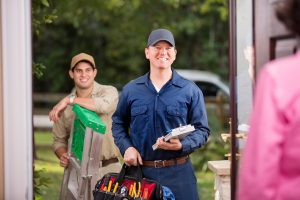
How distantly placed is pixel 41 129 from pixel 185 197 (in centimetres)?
455

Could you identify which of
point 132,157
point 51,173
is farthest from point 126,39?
point 132,157

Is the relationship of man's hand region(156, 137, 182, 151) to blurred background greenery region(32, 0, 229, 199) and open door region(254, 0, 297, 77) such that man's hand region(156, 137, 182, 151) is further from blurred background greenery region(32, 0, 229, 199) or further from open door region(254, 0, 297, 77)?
blurred background greenery region(32, 0, 229, 199)

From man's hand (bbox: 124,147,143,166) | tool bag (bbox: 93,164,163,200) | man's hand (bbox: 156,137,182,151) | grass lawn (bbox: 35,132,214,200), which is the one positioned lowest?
grass lawn (bbox: 35,132,214,200)

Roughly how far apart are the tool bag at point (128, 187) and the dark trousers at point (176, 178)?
0.34 feet

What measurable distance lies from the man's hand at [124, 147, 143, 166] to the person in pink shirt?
6.33ft

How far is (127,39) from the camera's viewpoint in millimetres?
16766

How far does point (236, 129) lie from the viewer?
4102 millimetres


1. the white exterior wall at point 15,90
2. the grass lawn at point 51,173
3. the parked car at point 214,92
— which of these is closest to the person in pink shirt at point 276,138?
the white exterior wall at point 15,90

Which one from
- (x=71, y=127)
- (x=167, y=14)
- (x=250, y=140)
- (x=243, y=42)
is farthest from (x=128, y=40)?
(x=250, y=140)

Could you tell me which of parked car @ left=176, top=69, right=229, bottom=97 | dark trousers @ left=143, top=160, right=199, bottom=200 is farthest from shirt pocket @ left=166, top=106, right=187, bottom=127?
parked car @ left=176, top=69, right=229, bottom=97

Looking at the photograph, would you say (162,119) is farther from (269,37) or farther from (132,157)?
(269,37)

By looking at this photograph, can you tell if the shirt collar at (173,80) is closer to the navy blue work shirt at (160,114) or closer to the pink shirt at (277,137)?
the navy blue work shirt at (160,114)

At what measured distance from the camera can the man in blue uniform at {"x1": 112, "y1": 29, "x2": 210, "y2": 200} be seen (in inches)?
173

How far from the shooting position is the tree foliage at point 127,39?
1590 cm
